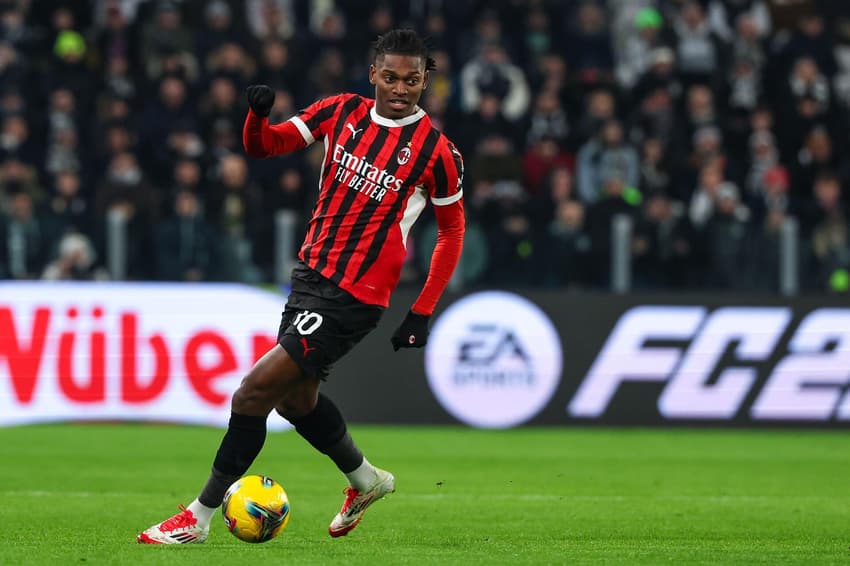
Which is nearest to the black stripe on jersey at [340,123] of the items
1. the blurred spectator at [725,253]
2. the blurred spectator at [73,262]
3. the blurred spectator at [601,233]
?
the blurred spectator at [73,262]

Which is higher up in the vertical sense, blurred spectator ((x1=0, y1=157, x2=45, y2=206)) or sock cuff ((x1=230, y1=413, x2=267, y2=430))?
sock cuff ((x1=230, y1=413, x2=267, y2=430))

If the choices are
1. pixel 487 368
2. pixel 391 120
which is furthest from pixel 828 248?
pixel 391 120

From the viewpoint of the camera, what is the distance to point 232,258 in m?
14.3

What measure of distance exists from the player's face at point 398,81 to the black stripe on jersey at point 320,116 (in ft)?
0.76

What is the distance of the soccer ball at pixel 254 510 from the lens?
6883mm

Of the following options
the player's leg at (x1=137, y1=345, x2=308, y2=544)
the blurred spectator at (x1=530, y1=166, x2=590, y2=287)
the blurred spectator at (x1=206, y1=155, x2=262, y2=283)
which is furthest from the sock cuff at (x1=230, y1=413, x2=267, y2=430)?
the blurred spectator at (x1=530, y1=166, x2=590, y2=287)

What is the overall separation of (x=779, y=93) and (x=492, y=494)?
940 centimetres

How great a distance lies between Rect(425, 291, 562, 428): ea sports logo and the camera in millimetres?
13992

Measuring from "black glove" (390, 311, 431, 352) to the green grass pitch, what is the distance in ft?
2.99

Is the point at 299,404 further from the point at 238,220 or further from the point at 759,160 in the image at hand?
the point at 759,160

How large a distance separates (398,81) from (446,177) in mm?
489

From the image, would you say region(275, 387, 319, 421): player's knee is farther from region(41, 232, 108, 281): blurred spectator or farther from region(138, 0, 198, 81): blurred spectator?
region(138, 0, 198, 81): blurred spectator

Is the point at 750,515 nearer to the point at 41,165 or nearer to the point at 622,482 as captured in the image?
the point at 622,482

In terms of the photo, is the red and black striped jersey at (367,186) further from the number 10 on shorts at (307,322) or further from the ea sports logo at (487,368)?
the ea sports logo at (487,368)
